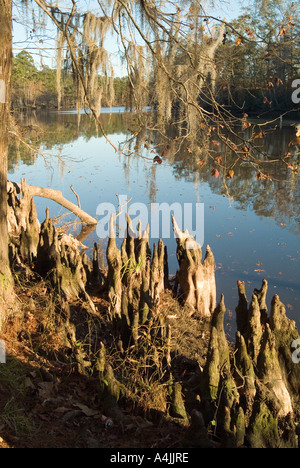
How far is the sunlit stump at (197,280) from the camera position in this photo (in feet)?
17.0

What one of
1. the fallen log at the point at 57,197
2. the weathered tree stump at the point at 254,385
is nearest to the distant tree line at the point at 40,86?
the fallen log at the point at 57,197

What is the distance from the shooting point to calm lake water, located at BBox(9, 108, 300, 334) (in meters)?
6.85

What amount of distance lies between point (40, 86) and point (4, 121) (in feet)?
107

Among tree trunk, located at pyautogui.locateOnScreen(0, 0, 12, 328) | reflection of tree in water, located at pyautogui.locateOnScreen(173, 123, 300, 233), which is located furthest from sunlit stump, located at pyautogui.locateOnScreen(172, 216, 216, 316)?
reflection of tree in water, located at pyautogui.locateOnScreen(173, 123, 300, 233)

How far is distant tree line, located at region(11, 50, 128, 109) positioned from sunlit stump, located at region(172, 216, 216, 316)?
2160 millimetres

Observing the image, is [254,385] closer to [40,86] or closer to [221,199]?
[221,199]

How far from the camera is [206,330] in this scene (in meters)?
4.81

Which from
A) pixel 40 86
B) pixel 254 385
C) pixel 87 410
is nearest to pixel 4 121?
pixel 87 410

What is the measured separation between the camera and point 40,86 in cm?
3434

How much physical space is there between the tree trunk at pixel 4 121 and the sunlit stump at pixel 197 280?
6.56 ft

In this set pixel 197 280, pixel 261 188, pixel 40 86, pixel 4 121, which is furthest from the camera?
pixel 40 86

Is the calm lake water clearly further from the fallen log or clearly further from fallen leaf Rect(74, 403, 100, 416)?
fallen leaf Rect(74, 403, 100, 416)
